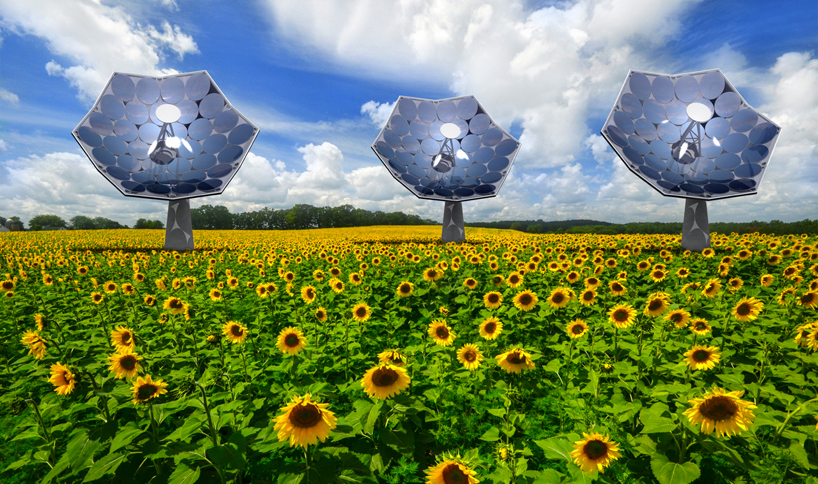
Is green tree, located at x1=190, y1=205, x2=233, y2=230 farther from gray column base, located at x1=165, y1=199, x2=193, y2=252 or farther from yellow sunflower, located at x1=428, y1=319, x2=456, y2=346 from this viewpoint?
yellow sunflower, located at x1=428, y1=319, x2=456, y2=346

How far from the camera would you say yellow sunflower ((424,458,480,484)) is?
77.7 inches

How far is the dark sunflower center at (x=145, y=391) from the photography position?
2518 millimetres

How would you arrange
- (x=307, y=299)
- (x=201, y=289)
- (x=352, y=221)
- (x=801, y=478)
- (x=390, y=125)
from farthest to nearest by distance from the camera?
(x=352, y=221), (x=390, y=125), (x=201, y=289), (x=307, y=299), (x=801, y=478)

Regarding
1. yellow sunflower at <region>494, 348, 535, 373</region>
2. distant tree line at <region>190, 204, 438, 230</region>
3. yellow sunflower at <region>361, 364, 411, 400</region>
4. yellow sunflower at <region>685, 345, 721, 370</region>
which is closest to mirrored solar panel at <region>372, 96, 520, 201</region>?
yellow sunflower at <region>494, 348, 535, 373</region>

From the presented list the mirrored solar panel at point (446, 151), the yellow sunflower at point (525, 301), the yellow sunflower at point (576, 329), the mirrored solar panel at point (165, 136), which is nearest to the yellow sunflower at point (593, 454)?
the yellow sunflower at point (576, 329)

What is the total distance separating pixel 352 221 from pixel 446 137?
7766cm

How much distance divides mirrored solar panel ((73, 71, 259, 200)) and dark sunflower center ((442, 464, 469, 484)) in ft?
65.2

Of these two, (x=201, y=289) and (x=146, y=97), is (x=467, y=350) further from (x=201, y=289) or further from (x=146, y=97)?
(x=146, y=97)

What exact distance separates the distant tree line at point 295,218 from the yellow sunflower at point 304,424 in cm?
9124

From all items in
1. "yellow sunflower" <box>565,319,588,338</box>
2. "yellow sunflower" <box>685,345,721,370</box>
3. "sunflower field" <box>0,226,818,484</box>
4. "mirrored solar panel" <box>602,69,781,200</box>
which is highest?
"mirrored solar panel" <box>602,69,781,200</box>

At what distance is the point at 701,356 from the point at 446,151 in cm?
2083

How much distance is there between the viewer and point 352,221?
98062mm

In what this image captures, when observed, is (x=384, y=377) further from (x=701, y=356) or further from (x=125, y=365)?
(x=701, y=356)

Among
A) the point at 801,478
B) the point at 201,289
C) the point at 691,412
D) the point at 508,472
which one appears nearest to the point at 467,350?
the point at 508,472
